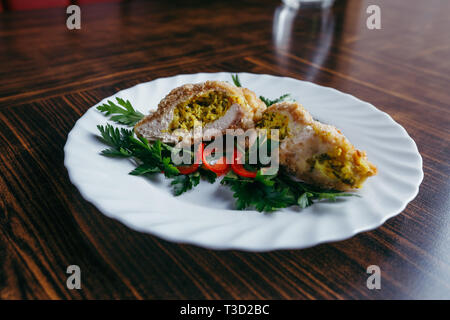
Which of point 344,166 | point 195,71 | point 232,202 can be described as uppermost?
point 195,71

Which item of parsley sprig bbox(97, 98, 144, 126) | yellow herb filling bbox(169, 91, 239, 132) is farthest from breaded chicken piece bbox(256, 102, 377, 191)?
parsley sprig bbox(97, 98, 144, 126)

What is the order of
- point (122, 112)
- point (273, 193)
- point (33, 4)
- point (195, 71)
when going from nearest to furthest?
point (273, 193) < point (122, 112) < point (195, 71) < point (33, 4)

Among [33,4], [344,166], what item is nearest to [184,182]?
[344,166]

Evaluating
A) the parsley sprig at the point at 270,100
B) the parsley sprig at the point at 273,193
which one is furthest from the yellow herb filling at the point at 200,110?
the parsley sprig at the point at 273,193

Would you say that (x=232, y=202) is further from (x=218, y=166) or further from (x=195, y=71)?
(x=195, y=71)

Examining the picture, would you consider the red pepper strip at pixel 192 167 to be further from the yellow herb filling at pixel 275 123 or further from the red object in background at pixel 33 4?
the red object in background at pixel 33 4

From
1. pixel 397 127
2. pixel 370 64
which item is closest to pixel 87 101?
pixel 397 127

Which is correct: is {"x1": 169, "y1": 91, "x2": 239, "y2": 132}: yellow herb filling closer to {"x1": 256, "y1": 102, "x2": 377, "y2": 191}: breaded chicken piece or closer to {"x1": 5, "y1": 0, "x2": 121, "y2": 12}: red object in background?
{"x1": 256, "y1": 102, "x2": 377, "y2": 191}: breaded chicken piece

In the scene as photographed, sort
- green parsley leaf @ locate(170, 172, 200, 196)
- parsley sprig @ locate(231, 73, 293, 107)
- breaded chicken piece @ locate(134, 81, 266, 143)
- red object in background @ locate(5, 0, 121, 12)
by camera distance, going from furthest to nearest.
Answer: red object in background @ locate(5, 0, 121, 12)
parsley sprig @ locate(231, 73, 293, 107)
breaded chicken piece @ locate(134, 81, 266, 143)
green parsley leaf @ locate(170, 172, 200, 196)
